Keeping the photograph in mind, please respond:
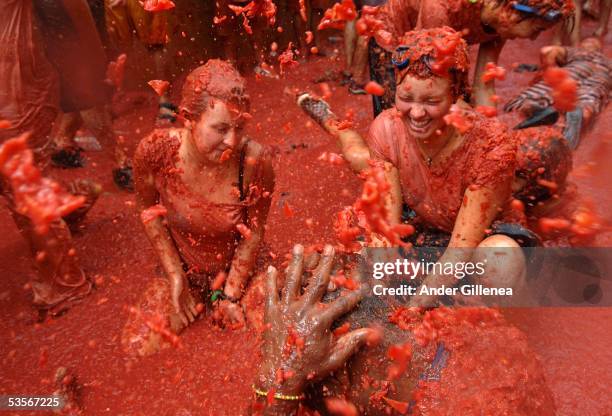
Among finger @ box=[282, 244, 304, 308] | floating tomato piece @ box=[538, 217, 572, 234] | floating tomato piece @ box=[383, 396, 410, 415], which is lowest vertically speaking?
floating tomato piece @ box=[538, 217, 572, 234]

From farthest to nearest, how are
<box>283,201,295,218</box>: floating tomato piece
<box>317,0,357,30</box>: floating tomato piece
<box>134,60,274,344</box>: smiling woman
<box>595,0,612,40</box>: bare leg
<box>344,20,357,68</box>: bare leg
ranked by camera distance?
<box>595,0,612,40</box>: bare leg < <box>344,20,357,68</box>: bare leg < <box>317,0,357,30</box>: floating tomato piece < <box>283,201,295,218</box>: floating tomato piece < <box>134,60,274,344</box>: smiling woman

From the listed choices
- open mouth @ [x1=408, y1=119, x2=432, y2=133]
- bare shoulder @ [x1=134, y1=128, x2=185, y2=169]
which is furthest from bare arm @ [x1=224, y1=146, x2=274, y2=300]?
open mouth @ [x1=408, y1=119, x2=432, y2=133]

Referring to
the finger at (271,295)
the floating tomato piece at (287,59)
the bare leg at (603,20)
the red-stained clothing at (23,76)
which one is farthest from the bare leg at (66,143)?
the bare leg at (603,20)

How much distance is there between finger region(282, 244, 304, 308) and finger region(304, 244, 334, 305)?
4 cm

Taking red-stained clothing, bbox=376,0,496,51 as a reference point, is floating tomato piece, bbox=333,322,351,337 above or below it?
below

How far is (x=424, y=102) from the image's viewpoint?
210cm

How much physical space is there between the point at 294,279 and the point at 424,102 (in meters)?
0.97

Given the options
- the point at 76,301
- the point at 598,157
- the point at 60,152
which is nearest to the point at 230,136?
the point at 76,301

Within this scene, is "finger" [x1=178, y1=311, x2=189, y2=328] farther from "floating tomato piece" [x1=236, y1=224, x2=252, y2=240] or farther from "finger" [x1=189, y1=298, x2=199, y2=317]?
"floating tomato piece" [x1=236, y1=224, x2=252, y2=240]

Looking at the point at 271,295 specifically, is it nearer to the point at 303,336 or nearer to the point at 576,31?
the point at 303,336

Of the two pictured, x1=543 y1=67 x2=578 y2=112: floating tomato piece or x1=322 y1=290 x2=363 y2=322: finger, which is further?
x1=543 y1=67 x2=578 y2=112: floating tomato piece

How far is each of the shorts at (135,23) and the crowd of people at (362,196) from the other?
882 millimetres

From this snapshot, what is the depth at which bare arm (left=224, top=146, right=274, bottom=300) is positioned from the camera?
2512mm

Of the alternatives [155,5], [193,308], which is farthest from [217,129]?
[155,5]
